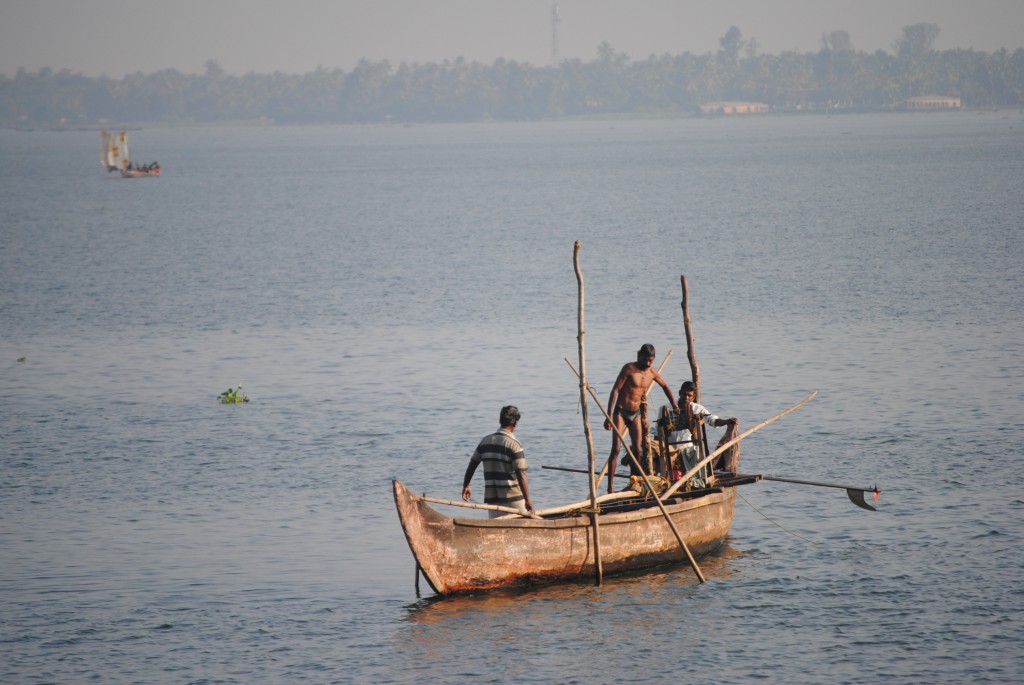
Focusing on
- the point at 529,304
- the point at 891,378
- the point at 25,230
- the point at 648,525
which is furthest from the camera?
the point at 25,230

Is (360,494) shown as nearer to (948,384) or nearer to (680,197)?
(948,384)

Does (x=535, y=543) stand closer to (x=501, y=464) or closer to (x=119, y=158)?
(x=501, y=464)

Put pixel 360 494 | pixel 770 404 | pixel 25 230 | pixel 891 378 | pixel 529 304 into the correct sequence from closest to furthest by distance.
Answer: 1. pixel 360 494
2. pixel 770 404
3. pixel 891 378
4. pixel 529 304
5. pixel 25 230

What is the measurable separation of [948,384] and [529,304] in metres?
20.3

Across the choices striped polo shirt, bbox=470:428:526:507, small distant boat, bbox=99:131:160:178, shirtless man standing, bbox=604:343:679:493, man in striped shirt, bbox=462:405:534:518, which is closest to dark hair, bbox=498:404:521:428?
man in striped shirt, bbox=462:405:534:518

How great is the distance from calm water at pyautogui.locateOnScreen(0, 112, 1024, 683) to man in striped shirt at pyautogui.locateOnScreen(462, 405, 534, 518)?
4.21 ft

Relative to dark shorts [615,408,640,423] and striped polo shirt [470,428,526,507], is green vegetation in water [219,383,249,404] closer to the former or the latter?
dark shorts [615,408,640,423]

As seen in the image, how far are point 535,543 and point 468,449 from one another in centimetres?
962

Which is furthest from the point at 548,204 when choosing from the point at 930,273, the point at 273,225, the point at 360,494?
the point at 360,494

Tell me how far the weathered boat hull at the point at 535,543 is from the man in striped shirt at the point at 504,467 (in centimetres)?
51

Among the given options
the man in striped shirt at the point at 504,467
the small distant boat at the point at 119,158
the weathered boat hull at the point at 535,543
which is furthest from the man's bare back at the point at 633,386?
the small distant boat at the point at 119,158

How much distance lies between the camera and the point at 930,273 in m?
53.2

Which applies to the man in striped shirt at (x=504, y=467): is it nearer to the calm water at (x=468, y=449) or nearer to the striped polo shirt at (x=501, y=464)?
the striped polo shirt at (x=501, y=464)

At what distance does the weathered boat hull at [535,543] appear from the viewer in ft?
58.0
